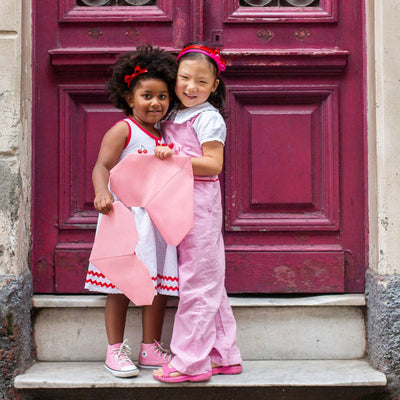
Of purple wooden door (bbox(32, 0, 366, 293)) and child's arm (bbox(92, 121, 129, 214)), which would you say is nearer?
child's arm (bbox(92, 121, 129, 214))

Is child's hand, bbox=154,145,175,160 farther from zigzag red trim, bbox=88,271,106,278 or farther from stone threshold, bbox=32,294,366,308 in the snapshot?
stone threshold, bbox=32,294,366,308

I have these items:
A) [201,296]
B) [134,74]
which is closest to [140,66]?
[134,74]

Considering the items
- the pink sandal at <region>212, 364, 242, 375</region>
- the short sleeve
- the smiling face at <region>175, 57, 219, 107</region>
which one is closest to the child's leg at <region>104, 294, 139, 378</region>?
the pink sandal at <region>212, 364, 242, 375</region>

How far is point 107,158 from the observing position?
9.43 ft

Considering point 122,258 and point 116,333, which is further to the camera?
point 116,333

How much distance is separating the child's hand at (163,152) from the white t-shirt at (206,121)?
0.16m

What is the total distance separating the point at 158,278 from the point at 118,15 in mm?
1374

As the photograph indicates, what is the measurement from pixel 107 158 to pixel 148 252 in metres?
0.47

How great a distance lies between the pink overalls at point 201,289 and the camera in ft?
9.21

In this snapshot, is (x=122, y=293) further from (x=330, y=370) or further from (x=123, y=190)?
(x=330, y=370)

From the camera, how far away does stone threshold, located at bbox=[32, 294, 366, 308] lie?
3.07m

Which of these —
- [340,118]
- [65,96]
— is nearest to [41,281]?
[65,96]

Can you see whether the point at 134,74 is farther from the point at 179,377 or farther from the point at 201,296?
the point at 179,377

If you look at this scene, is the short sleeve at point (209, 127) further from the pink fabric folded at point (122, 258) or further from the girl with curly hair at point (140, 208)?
the pink fabric folded at point (122, 258)
